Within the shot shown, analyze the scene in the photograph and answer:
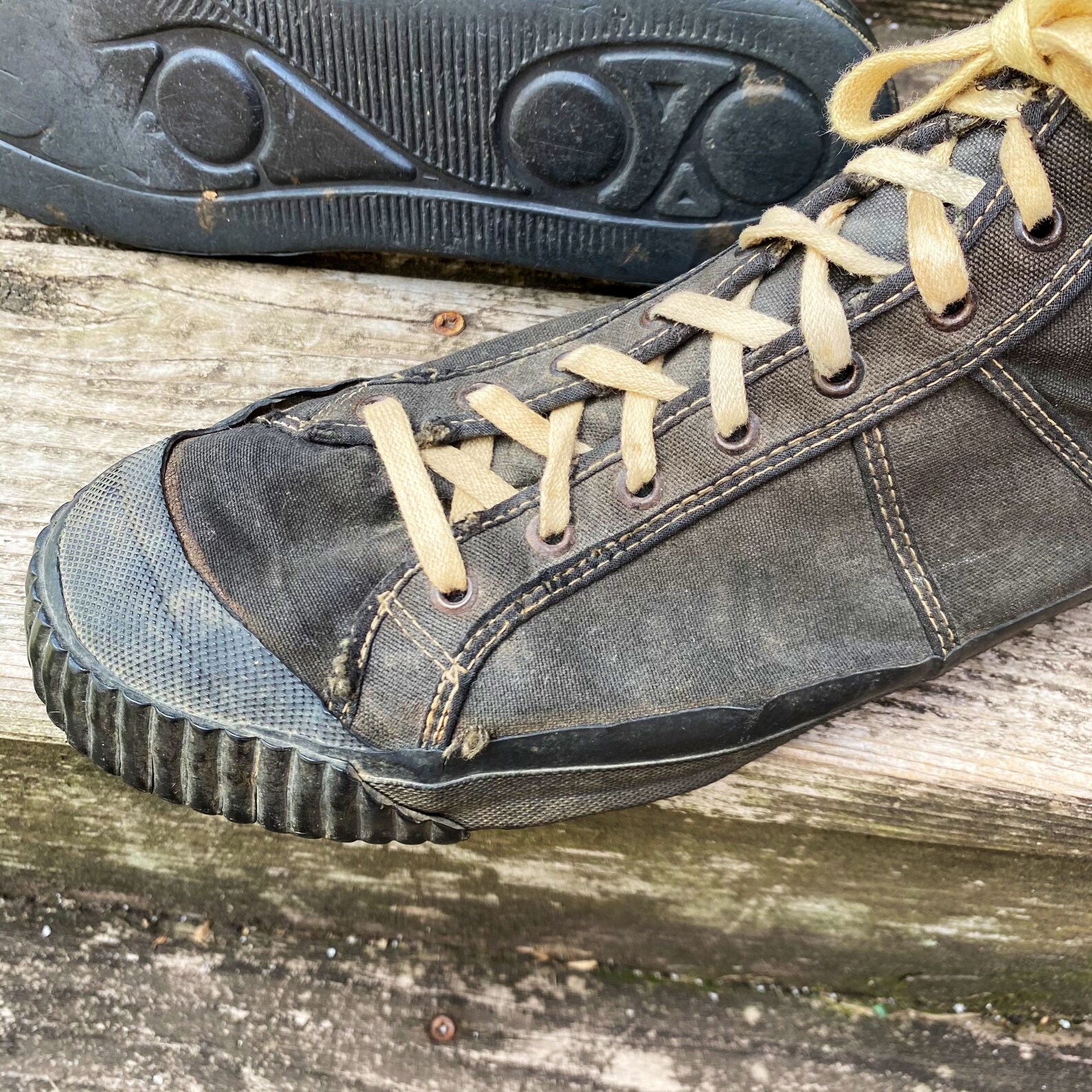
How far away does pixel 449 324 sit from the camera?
4.11 feet

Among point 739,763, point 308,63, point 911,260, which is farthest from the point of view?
point 308,63

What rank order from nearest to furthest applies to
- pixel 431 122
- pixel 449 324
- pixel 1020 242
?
pixel 1020 242
pixel 431 122
pixel 449 324

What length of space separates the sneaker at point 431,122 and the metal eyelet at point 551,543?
1.69ft

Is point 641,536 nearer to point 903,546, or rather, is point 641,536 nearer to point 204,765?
point 903,546

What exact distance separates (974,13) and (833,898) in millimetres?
1159

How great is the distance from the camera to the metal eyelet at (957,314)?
0.75 meters

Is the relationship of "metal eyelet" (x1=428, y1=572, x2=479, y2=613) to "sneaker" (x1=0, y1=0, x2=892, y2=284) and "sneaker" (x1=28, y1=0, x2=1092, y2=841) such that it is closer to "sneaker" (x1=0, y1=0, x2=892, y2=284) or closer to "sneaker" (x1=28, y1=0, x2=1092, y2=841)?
"sneaker" (x1=28, y1=0, x2=1092, y2=841)

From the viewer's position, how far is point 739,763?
0.89m

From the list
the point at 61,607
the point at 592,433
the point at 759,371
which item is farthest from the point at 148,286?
the point at 759,371

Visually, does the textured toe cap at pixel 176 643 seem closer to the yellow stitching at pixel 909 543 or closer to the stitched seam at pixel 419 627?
the stitched seam at pixel 419 627

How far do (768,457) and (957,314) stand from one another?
17cm

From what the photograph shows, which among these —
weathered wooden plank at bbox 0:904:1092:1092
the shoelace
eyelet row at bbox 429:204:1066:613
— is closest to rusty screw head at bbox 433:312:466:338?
the shoelace

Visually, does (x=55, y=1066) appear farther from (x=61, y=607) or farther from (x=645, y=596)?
(x=645, y=596)

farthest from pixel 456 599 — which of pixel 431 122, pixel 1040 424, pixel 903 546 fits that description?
pixel 431 122
